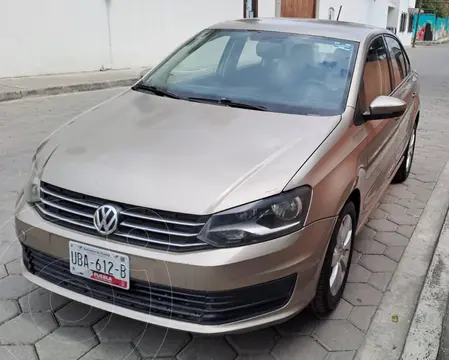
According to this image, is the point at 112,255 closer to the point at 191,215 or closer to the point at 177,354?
the point at 191,215

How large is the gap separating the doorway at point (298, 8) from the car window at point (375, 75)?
14.1 metres

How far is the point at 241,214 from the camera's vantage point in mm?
2244

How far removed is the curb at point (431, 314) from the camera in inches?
105

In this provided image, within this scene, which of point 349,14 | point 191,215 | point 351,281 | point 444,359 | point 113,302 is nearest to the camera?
point 191,215

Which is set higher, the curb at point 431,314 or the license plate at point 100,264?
the license plate at point 100,264

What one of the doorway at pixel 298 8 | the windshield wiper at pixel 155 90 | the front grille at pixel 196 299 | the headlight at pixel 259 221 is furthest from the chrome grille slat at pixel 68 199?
the doorway at pixel 298 8

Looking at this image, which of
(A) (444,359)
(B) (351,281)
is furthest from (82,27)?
(A) (444,359)

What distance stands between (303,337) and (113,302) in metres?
1.03

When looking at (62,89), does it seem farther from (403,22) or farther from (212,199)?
(403,22)

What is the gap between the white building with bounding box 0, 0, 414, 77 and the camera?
9.64 metres

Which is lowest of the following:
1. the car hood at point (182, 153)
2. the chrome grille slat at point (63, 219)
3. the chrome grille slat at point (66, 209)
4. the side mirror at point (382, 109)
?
the chrome grille slat at point (63, 219)

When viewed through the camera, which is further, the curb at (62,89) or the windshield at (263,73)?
the curb at (62,89)

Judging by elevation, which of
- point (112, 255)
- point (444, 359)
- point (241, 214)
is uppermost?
point (241, 214)

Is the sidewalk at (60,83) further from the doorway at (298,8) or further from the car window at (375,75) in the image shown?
the doorway at (298,8)
